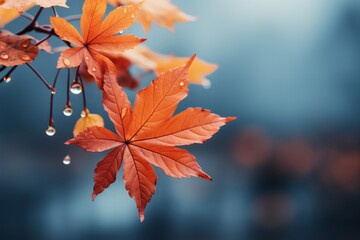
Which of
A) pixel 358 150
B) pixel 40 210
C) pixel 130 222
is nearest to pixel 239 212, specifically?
pixel 130 222

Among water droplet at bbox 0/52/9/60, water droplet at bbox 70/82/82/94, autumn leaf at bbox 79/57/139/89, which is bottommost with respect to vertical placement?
water droplet at bbox 70/82/82/94

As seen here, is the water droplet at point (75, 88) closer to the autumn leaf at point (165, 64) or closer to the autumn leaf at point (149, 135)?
the autumn leaf at point (149, 135)

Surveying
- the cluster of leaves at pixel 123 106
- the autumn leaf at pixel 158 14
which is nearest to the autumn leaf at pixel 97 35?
the cluster of leaves at pixel 123 106

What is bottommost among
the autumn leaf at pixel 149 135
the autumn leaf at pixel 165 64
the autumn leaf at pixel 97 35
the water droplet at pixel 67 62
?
the autumn leaf at pixel 149 135

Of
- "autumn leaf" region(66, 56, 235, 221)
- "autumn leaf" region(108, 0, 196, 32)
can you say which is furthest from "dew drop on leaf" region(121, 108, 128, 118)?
"autumn leaf" region(108, 0, 196, 32)

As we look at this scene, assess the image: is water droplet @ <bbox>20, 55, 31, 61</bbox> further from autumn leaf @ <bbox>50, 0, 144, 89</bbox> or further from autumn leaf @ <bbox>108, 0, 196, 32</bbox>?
autumn leaf @ <bbox>108, 0, 196, 32</bbox>

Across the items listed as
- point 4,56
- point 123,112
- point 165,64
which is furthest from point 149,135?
point 165,64

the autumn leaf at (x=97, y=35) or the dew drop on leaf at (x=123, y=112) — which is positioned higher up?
the autumn leaf at (x=97, y=35)

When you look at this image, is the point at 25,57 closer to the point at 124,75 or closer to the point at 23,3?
the point at 23,3
